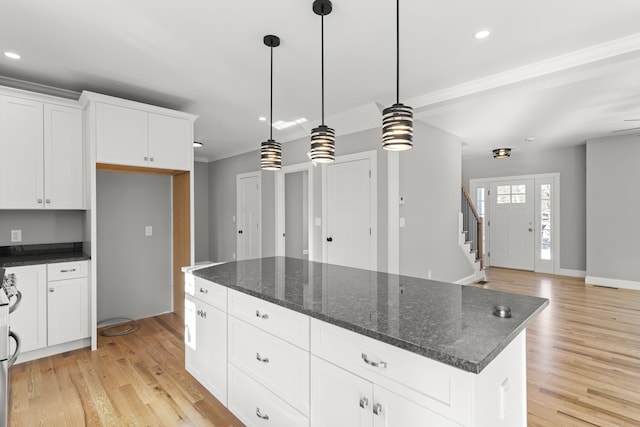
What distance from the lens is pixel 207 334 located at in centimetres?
234

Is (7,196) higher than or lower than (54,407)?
higher

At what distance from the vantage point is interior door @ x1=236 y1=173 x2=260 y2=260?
606 cm

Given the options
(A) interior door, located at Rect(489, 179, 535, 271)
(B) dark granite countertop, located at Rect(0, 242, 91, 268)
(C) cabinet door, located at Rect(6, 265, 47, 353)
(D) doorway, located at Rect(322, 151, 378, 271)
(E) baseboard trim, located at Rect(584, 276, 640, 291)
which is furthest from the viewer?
(A) interior door, located at Rect(489, 179, 535, 271)

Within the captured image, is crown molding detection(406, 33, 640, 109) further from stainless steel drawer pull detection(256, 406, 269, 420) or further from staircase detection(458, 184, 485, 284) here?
stainless steel drawer pull detection(256, 406, 269, 420)

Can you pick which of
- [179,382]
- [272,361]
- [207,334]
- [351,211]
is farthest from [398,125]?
[351,211]

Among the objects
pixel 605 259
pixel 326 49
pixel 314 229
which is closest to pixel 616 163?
pixel 605 259

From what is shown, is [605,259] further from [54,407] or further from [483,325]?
[54,407]

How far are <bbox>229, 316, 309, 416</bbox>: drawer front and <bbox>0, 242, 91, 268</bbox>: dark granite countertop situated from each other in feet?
7.08

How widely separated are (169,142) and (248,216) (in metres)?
2.81

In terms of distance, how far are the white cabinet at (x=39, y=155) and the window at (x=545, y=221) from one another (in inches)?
315

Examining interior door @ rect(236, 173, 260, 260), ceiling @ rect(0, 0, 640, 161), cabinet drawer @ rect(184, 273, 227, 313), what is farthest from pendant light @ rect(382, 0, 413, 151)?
interior door @ rect(236, 173, 260, 260)

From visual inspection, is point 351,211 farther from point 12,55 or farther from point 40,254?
point 12,55

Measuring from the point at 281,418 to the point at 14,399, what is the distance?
6.95ft

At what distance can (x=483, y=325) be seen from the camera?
4.20 feet
